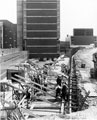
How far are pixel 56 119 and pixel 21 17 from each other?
82544 millimetres

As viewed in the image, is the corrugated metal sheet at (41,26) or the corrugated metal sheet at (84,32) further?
the corrugated metal sheet at (84,32)

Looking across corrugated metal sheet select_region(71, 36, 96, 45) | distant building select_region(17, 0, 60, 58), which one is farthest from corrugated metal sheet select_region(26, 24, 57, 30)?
corrugated metal sheet select_region(71, 36, 96, 45)

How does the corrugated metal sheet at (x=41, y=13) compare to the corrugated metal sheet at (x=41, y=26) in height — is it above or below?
above

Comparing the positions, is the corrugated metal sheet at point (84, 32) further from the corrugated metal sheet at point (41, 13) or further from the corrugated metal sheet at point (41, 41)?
the corrugated metal sheet at point (41, 13)

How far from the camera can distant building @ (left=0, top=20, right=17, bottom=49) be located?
111m

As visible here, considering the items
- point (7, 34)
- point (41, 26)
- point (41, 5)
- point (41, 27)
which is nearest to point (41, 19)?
point (41, 26)

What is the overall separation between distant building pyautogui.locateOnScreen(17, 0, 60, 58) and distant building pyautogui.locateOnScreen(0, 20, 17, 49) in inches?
953

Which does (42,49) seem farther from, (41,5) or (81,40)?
(81,40)

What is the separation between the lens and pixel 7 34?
4461 inches

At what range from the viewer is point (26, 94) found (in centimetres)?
1803

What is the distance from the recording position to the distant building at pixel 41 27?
283ft

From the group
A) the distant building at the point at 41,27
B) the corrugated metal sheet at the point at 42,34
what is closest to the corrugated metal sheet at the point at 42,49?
the distant building at the point at 41,27

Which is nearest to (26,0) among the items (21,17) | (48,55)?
(21,17)

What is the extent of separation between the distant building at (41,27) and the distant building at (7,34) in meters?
24.2
